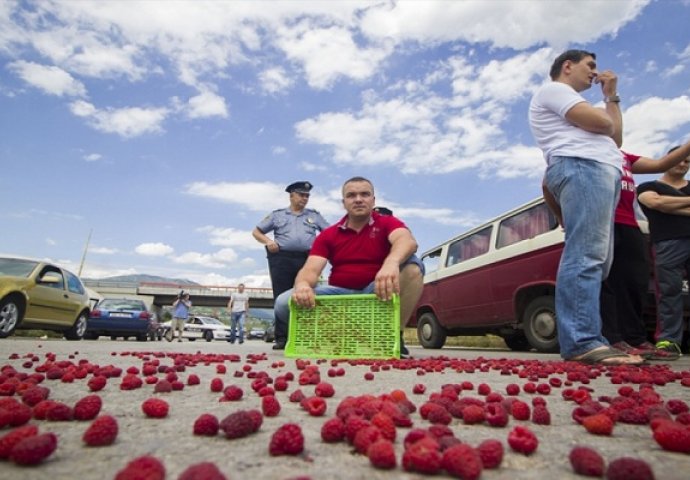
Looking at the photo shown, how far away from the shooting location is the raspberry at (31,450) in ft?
3.25

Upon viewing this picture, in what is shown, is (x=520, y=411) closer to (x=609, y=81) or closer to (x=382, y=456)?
(x=382, y=456)

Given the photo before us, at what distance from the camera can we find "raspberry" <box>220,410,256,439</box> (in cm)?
127

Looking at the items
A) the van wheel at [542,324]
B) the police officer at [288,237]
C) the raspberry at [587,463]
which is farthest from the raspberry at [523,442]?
the van wheel at [542,324]

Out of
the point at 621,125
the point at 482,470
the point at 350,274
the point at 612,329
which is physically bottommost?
the point at 482,470

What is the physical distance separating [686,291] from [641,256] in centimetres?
227

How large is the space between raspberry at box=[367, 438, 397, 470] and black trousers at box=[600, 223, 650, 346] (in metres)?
3.82

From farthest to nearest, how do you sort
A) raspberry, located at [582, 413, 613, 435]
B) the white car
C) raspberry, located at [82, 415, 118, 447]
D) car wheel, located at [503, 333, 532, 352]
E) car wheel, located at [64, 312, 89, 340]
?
the white car
car wheel, located at [64, 312, 89, 340]
car wheel, located at [503, 333, 532, 352]
raspberry, located at [582, 413, 613, 435]
raspberry, located at [82, 415, 118, 447]

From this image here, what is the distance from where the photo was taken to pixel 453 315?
866 centimetres

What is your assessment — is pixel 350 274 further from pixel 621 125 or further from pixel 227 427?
pixel 227 427

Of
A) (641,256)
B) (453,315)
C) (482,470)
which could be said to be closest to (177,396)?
(482,470)

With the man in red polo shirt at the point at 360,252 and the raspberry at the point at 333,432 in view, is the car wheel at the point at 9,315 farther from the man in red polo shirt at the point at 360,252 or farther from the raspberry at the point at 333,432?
the raspberry at the point at 333,432

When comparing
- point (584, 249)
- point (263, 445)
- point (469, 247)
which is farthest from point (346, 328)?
point (469, 247)

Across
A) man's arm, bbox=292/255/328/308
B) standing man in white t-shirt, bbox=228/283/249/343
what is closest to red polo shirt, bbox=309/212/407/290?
man's arm, bbox=292/255/328/308

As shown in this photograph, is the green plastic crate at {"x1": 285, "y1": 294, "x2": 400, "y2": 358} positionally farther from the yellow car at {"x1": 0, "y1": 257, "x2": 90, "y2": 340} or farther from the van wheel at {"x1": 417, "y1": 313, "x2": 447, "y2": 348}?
the yellow car at {"x1": 0, "y1": 257, "x2": 90, "y2": 340}
